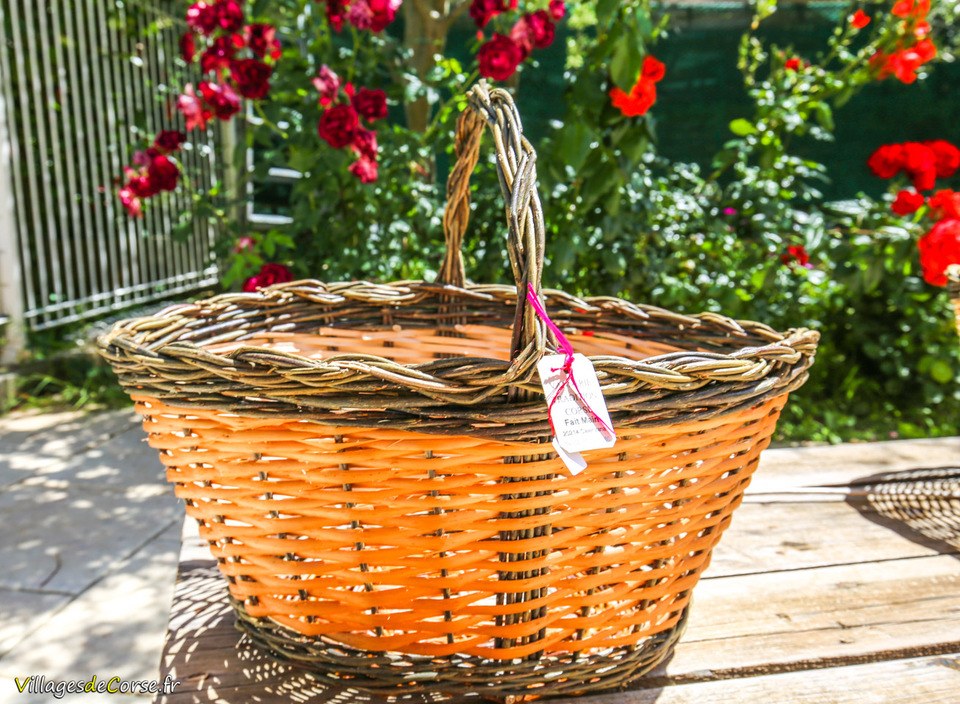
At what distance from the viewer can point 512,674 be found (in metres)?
0.72

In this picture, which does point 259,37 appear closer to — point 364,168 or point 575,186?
point 364,168

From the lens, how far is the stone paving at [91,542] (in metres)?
1.48

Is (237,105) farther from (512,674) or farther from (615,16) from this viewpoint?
(512,674)

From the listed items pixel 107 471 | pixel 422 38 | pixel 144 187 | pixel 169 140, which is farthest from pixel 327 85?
pixel 107 471

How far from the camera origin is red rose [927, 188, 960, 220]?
2.17 m

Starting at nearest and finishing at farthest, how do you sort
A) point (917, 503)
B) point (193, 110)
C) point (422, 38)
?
1. point (917, 503)
2. point (193, 110)
3. point (422, 38)

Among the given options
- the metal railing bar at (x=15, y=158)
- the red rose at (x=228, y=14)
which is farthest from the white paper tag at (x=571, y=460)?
the metal railing bar at (x=15, y=158)

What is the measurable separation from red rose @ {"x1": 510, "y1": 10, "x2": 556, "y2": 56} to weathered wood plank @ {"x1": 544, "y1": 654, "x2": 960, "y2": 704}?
166cm

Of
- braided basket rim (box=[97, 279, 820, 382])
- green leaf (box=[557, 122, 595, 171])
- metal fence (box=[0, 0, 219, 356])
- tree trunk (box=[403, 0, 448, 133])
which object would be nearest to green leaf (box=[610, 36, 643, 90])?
green leaf (box=[557, 122, 595, 171])

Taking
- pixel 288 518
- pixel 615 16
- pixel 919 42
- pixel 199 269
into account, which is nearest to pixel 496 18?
pixel 615 16

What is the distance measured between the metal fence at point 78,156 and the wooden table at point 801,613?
287 cm

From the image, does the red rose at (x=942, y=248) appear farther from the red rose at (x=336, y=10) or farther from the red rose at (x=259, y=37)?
the red rose at (x=259, y=37)

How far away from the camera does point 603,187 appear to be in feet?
7.18

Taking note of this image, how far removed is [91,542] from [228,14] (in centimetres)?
147
